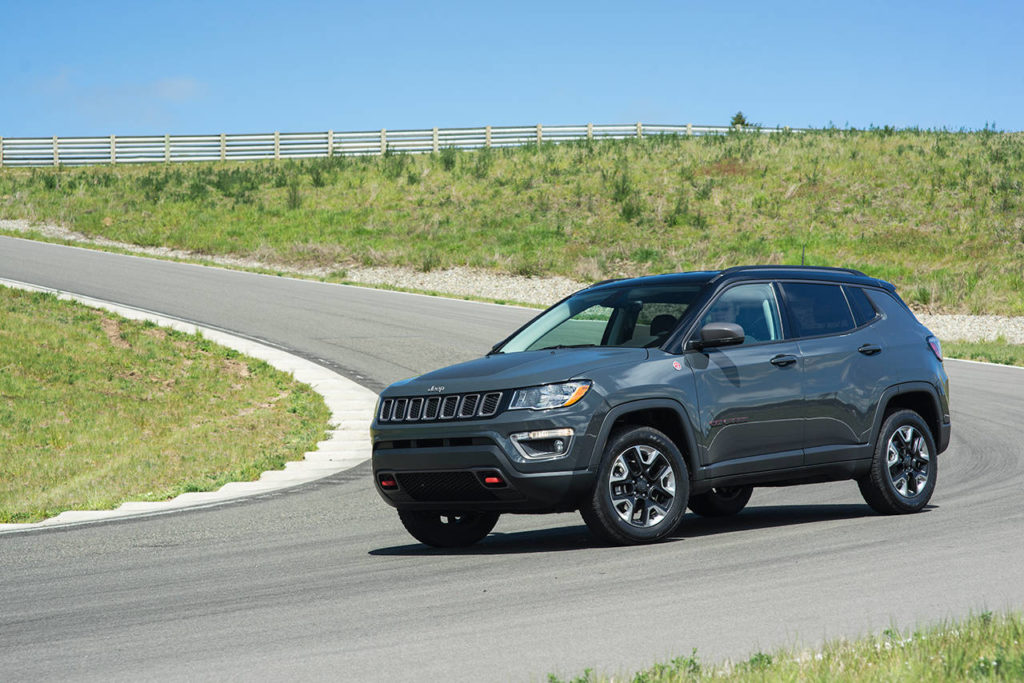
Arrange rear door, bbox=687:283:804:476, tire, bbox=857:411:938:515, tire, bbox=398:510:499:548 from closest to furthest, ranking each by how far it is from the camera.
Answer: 1. rear door, bbox=687:283:804:476
2. tire, bbox=398:510:499:548
3. tire, bbox=857:411:938:515

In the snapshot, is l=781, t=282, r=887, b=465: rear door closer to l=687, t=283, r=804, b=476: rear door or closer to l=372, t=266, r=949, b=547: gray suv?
l=372, t=266, r=949, b=547: gray suv

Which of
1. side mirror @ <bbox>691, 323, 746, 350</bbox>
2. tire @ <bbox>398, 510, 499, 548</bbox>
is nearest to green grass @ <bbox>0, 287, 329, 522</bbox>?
tire @ <bbox>398, 510, 499, 548</bbox>

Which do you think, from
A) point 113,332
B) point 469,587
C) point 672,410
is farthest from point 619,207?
point 469,587

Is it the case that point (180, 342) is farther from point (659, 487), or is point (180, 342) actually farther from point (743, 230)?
point (743, 230)

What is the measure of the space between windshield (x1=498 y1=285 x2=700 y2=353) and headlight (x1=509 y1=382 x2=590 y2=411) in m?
0.83

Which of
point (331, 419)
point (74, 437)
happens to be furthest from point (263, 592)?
point (74, 437)

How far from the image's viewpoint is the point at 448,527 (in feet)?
29.0

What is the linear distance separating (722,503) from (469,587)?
3.64 metres

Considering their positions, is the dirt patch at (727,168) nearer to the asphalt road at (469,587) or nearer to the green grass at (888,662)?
the asphalt road at (469,587)

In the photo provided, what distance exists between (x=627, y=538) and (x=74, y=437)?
11198 millimetres

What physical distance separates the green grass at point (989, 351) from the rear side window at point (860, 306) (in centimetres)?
1418

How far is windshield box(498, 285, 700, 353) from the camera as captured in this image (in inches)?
344

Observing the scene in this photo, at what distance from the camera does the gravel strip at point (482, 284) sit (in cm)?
2945

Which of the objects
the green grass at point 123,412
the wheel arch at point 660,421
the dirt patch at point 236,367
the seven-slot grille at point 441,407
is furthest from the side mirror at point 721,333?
the dirt patch at point 236,367
